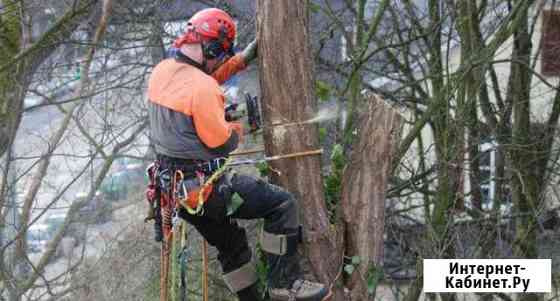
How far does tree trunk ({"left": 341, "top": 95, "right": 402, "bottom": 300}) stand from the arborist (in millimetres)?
347

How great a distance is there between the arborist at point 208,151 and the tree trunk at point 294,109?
155 millimetres

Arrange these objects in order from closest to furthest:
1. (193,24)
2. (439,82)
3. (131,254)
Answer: (193,24), (131,254), (439,82)

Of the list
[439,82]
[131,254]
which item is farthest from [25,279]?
[439,82]

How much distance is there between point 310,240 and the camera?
5.56m

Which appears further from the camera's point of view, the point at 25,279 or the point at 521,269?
the point at 25,279

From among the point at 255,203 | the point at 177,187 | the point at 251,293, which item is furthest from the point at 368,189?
the point at 177,187

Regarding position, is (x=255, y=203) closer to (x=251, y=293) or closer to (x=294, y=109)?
(x=294, y=109)

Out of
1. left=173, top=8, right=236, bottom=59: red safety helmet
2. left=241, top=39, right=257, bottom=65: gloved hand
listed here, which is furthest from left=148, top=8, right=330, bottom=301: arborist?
left=241, top=39, right=257, bottom=65: gloved hand

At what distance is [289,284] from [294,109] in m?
1.10

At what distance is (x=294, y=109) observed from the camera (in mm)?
5438

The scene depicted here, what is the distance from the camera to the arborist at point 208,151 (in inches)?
200

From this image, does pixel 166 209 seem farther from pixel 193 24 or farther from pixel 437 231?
pixel 437 231

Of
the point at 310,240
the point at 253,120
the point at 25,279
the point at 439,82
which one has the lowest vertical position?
the point at 25,279

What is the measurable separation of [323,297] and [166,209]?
1134 millimetres
